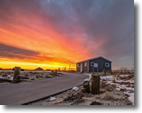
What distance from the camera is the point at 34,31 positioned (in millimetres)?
3002

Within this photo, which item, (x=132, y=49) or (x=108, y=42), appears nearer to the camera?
(x=132, y=49)

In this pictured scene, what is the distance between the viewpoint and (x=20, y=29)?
9.43 ft

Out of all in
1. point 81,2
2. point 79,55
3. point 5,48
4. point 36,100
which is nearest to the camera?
point 36,100

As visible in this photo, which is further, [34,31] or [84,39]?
[84,39]

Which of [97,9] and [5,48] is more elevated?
[97,9]

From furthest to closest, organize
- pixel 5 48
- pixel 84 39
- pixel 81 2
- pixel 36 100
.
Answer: pixel 84 39
pixel 81 2
pixel 5 48
pixel 36 100

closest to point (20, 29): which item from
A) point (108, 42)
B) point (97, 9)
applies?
point (97, 9)

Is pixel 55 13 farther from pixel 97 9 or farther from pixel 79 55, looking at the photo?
pixel 79 55

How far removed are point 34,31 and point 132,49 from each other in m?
3.23

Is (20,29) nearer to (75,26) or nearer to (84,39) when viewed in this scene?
(75,26)

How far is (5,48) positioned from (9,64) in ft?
1.72

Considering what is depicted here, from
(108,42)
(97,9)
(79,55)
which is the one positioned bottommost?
(79,55)

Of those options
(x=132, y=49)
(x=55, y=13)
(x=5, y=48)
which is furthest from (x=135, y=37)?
(x=5, y=48)

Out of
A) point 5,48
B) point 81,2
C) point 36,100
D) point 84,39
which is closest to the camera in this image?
point 36,100
